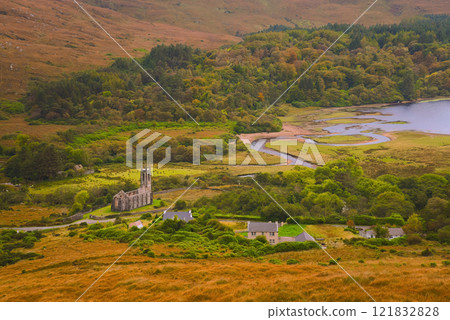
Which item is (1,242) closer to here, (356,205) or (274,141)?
(356,205)

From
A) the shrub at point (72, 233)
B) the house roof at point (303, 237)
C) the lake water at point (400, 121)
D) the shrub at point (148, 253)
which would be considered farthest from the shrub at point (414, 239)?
the lake water at point (400, 121)

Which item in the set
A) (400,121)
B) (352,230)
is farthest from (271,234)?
(400,121)

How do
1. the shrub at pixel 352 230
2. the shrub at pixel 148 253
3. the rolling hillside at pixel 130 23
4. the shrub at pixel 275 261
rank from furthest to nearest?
1. the rolling hillside at pixel 130 23
2. the shrub at pixel 352 230
3. the shrub at pixel 148 253
4. the shrub at pixel 275 261

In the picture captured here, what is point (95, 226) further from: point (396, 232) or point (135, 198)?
point (396, 232)

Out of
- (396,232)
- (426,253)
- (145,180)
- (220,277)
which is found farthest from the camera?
(145,180)

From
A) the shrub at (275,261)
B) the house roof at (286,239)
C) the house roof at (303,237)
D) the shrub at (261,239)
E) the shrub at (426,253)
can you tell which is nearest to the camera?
the shrub at (275,261)

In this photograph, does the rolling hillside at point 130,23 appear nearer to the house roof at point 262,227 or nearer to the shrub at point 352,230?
the house roof at point 262,227

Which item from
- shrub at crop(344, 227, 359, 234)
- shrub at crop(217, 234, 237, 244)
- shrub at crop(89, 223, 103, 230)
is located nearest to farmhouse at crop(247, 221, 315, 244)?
shrub at crop(217, 234, 237, 244)

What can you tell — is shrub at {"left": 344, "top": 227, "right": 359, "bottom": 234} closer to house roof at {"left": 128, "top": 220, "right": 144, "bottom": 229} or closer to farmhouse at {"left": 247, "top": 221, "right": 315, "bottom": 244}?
farmhouse at {"left": 247, "top": 221, "right": 315, "bottom": 244}
